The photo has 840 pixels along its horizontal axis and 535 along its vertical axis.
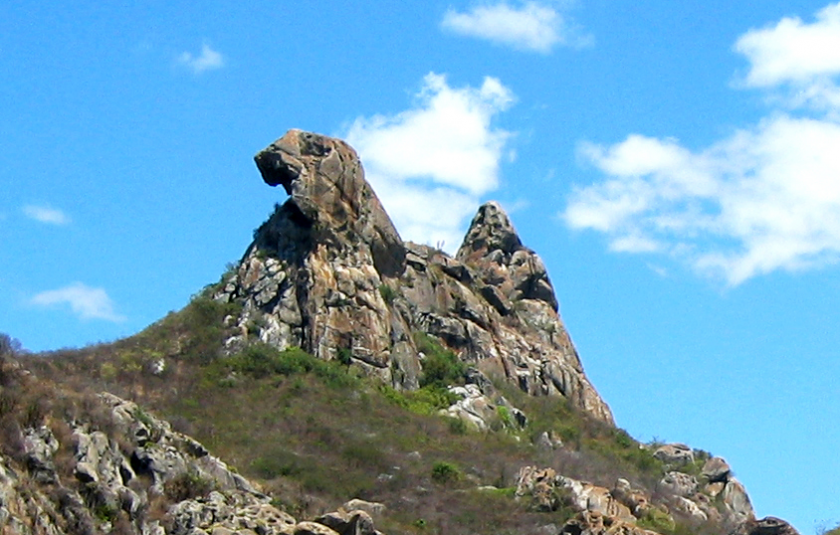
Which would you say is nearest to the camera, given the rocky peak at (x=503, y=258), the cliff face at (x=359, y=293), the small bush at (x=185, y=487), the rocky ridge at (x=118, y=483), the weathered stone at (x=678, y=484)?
the rocky ridge at (x=118, y=483)

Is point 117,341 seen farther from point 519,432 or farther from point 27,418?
point 27,418

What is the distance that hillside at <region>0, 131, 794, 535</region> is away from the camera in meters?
48.8

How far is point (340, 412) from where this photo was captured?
69.6 metres

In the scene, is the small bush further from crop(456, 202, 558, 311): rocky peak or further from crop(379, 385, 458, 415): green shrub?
crop(456, 202, 558, 311): rocky peak

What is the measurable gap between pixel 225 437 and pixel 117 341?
12.4m

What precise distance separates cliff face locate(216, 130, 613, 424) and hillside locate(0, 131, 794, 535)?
11 cm

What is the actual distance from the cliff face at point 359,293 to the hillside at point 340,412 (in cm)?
11

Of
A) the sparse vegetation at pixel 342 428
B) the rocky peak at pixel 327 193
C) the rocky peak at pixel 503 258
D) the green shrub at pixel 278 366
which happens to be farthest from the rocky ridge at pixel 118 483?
Result: the rocky peak at pixel 503 258

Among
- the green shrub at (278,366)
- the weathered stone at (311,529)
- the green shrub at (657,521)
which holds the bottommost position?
the weathered stone at (311,529)

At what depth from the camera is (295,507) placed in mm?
55594

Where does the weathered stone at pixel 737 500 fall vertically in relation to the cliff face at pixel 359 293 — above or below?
below

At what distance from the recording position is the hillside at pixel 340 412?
48844 mm

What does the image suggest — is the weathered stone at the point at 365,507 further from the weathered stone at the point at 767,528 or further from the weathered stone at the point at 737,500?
the weathered stone at the point at 737,500

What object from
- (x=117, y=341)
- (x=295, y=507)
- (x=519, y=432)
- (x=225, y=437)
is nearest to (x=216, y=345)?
(x=117, y=341)
